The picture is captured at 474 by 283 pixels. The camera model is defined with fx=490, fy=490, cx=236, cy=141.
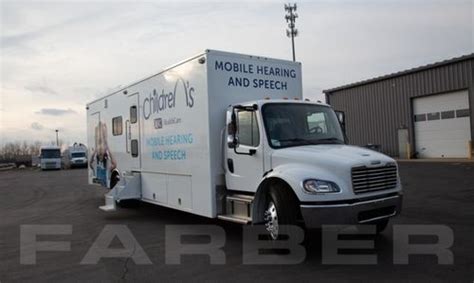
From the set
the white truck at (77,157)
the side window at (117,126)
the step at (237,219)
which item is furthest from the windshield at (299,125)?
the white truck at (77,157)

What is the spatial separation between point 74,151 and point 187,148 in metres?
49.9

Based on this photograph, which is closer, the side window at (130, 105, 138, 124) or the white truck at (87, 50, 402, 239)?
Result: the white truck at (87, 50, 402, 239)

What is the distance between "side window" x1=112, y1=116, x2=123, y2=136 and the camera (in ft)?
43.2

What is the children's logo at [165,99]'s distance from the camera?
9.65 metres

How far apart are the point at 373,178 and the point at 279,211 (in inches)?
59.2

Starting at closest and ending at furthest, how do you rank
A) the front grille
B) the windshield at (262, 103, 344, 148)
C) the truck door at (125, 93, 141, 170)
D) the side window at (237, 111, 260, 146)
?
the front grille → the windshield at (262, 103, 344, 148) → the side window at (237, 111, 260, 146) → the truck door at (125, 93, 141, 170)

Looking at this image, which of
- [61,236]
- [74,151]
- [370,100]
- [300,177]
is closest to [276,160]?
[300,177]

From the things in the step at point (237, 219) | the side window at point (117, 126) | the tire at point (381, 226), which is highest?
the side window at point (117, 126)

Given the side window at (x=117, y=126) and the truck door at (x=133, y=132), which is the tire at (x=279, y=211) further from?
the side window at (x=117, y=126)

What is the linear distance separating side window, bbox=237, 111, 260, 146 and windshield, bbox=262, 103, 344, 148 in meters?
0.22

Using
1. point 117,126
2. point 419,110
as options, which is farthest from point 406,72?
point 117,126

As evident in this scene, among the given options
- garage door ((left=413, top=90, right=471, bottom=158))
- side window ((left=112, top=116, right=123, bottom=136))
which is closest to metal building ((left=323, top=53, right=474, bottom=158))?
garage door ((left=413, top=90, right=471, bottom=158))

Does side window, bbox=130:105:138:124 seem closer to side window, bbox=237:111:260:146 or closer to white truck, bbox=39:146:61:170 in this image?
side window, bbox=237:111:260:146

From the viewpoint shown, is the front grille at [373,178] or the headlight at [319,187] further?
the front grille at [373,178]
